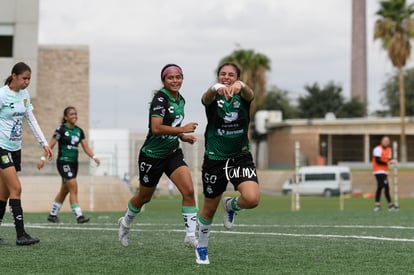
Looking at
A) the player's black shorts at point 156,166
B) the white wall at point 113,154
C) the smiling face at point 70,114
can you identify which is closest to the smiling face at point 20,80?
the player's black shorts at point 156,166

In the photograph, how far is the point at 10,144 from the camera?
34.7ft

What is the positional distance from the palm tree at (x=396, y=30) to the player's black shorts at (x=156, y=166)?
172 ft

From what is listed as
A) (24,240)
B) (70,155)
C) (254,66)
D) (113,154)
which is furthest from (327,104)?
(24,240)

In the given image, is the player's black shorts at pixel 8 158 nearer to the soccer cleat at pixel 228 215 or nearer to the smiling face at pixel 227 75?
the soccer cleat at pixel 228 215

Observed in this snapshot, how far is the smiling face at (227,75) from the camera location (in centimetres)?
870

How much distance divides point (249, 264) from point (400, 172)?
4569 cm

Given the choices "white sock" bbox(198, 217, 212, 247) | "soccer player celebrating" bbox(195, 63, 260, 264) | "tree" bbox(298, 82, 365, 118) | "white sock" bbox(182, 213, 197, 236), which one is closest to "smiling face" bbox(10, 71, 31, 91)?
"white sock" bbox(182, 213, 197, 236)

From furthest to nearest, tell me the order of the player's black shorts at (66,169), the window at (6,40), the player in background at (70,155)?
the window at (6,40)
the player's black shorts at (66,169)
the player in background at (70,155)

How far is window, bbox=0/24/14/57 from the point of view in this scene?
40.5 meters

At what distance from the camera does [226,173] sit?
893 centimetres

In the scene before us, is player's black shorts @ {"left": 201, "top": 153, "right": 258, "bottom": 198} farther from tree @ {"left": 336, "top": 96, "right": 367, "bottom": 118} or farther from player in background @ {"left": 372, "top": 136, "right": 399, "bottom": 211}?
tree @ {"left": 336, "top": 96, "right": 367, "bottom": 118}

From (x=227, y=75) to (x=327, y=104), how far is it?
84635 mm

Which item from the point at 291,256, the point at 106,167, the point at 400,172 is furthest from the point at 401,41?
the point at 291,256

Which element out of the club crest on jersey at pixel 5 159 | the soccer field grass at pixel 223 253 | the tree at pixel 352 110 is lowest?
the soccer field grass at pixel 223 253
